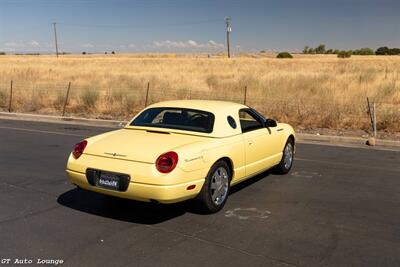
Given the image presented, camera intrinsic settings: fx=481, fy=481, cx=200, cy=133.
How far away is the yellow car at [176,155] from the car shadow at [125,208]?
1.25ft

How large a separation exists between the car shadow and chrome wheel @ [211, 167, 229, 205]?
0.26 metres

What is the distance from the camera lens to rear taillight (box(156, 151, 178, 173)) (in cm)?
520

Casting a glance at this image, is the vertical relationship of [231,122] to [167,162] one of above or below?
above

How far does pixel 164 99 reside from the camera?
1914 cm

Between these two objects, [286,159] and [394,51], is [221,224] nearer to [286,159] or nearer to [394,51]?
[286,159]

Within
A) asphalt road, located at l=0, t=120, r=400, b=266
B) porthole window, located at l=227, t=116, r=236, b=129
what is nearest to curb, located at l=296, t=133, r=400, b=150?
asphalt road, located at l=0, t=120, r=400, b=266

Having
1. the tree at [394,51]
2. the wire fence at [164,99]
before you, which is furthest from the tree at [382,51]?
the wire fence at [164,99]

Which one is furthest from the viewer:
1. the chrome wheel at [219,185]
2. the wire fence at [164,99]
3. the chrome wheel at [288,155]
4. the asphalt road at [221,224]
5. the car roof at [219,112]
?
the wire fence at [164,99]

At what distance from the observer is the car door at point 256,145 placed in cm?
659

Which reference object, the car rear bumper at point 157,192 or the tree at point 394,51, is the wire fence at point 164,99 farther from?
the tree at point 394,51

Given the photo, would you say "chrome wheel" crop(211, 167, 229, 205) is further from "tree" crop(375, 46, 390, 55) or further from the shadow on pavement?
"tree" crop(375, 46, 390, 55)

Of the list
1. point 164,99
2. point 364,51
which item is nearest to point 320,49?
point 364,51

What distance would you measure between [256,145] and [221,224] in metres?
1.70

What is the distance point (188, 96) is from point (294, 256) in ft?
50.0
